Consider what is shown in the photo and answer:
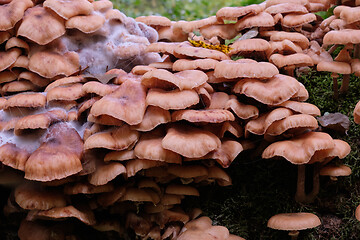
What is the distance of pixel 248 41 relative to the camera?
12.2 ft

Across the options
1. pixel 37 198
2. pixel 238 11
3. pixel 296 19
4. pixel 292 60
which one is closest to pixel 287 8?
pixel 296 19

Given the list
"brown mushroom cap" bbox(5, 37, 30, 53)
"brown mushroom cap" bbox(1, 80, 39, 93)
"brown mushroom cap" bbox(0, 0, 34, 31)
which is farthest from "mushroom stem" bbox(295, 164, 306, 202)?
"brown mushroom cap" bbox(0, 0, 34, 31)

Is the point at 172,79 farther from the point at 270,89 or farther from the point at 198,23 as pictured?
the point at 198,23

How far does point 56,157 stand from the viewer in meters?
3.00

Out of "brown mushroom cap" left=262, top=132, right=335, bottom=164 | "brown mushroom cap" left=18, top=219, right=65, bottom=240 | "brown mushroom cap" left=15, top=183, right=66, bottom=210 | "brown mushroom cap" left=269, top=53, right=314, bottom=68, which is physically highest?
"brown mushroom cap" left=269, top=53, right=314, bottom=68

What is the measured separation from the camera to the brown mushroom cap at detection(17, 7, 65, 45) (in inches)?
144

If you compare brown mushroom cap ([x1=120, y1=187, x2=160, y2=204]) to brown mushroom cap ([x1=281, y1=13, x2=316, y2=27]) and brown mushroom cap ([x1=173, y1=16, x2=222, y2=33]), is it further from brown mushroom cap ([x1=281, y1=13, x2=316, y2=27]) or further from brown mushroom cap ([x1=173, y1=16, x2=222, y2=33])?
brown mushroom cap ([x1=281, y1=13, x2=316, y2=27])

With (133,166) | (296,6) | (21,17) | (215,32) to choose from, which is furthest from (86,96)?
(296,6)

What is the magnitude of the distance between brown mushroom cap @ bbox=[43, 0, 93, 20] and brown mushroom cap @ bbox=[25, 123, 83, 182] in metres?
1.34

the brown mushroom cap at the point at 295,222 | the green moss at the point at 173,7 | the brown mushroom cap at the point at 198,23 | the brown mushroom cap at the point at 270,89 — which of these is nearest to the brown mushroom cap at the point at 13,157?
the brown mushroom cap at the point at 270,89

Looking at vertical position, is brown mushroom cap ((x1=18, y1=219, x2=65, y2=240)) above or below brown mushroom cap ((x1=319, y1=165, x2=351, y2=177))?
below

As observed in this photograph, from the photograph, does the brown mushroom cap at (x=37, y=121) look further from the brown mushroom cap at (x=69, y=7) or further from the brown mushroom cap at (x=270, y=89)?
the brown mushroom cap at (x=270, y=89)

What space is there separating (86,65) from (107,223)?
6.04 ft

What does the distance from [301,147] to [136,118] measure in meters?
1.48
